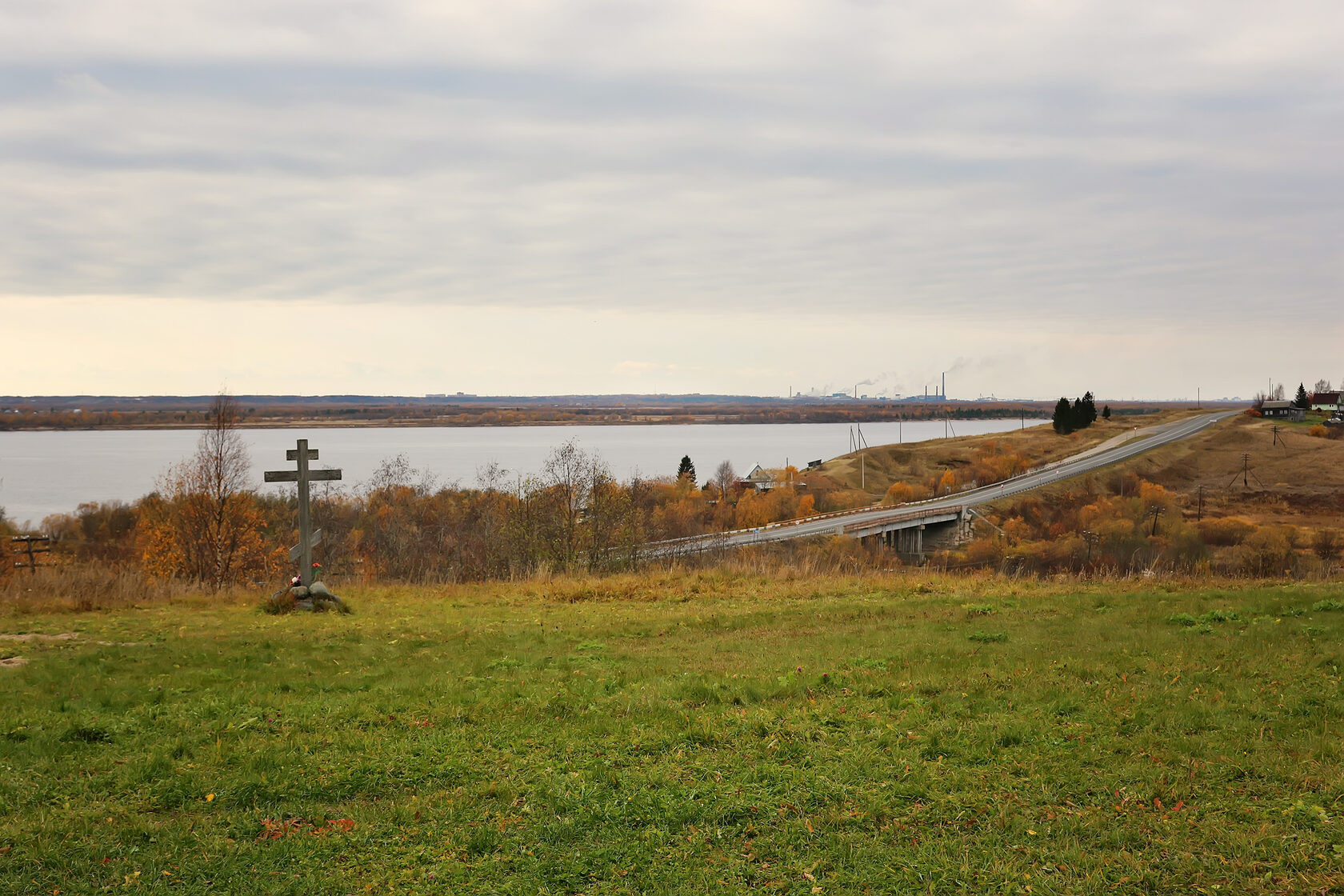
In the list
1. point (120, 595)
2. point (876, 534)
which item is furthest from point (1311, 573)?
point (876, 534)

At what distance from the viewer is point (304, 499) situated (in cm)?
1664

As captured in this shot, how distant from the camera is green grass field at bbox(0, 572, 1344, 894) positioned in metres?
5.00

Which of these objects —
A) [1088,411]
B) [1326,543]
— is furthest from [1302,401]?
[1326,543]

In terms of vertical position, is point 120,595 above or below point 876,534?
above

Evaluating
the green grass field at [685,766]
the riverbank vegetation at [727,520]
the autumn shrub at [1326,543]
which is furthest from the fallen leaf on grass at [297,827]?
the autumn shrub at [1326,543]

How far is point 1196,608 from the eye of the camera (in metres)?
13.5

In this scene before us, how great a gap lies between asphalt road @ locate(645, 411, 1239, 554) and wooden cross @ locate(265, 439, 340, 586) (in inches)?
700

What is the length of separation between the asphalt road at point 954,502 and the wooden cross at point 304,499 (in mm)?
17780

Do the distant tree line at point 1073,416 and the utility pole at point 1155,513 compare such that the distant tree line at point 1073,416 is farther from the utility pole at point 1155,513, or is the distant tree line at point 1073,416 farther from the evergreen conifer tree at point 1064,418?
the utility pole at point 1155,513

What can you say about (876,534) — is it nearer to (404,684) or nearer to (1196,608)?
Answer: (1196,608)

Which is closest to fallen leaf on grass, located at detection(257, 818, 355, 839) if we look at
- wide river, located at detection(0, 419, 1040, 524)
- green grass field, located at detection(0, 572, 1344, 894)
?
green grass field, located at detection(0, 572, 1344, 894)

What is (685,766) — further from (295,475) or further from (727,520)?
(727,520)

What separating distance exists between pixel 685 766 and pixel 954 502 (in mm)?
70335

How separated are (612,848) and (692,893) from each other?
2.24ft
